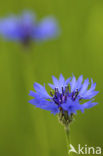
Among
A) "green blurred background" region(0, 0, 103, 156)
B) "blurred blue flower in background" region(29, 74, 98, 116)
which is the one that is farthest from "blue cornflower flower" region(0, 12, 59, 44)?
"blurred blue flower in background" region(29, 74, 98, 116)

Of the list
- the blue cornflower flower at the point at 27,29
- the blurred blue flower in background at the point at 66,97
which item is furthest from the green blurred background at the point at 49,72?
the blurred blue flower in background at the point at 66,97

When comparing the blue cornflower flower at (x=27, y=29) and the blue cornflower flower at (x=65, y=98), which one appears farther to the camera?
the blue cornflower flower at (x=27, y=29)

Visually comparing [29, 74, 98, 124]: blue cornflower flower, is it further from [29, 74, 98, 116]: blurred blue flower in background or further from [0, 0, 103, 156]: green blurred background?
[0, 0, 103, 156]: green blurred background

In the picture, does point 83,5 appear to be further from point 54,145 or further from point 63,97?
point 63,97

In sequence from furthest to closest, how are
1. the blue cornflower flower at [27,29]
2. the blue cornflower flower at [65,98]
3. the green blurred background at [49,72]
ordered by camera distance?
the blue cornflower flower at [27,29] < the green blurred background at [49,72] < the blue cornflower flower at [65,98]

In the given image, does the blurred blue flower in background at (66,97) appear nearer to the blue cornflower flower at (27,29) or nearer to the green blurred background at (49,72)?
the green blurred background at (49,72)

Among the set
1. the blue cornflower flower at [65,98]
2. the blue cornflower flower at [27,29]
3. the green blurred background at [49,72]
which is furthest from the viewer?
the blue cornflower flower at [27,29]

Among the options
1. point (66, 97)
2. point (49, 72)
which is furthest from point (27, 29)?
point (66, 97)

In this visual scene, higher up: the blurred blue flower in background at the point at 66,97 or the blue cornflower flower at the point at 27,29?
the blue cornflower flower at the point at 27,29
